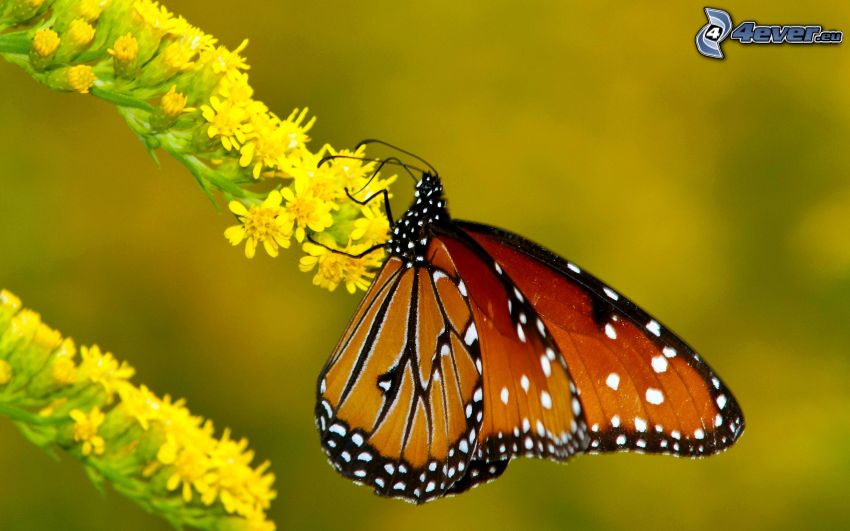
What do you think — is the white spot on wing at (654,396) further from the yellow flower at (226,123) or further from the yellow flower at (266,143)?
the yellow flower at (226,123)

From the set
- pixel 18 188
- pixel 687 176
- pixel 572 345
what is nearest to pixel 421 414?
pixel 572 345

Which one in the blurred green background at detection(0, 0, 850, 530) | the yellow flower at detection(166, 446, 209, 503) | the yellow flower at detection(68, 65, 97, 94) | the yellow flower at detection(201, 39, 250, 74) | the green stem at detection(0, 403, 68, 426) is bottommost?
the green stem at detection(0, 403, 68, 426)

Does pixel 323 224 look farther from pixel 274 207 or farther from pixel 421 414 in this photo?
pixel 421 414

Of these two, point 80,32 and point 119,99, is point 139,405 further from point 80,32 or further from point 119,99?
point 80,32

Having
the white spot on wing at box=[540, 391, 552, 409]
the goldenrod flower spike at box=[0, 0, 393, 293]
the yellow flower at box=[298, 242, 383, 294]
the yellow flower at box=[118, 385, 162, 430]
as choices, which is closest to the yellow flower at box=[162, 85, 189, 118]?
the goldenrod flower spike at box=[0, 0, 393, 293]

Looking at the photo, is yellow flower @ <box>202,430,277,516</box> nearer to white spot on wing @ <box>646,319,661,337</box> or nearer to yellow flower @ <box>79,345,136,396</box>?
yellow flower @ <box>79,345,136,396</box>

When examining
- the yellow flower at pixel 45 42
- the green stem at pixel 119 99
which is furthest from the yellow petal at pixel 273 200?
the yellow flower at pixel 45 42
